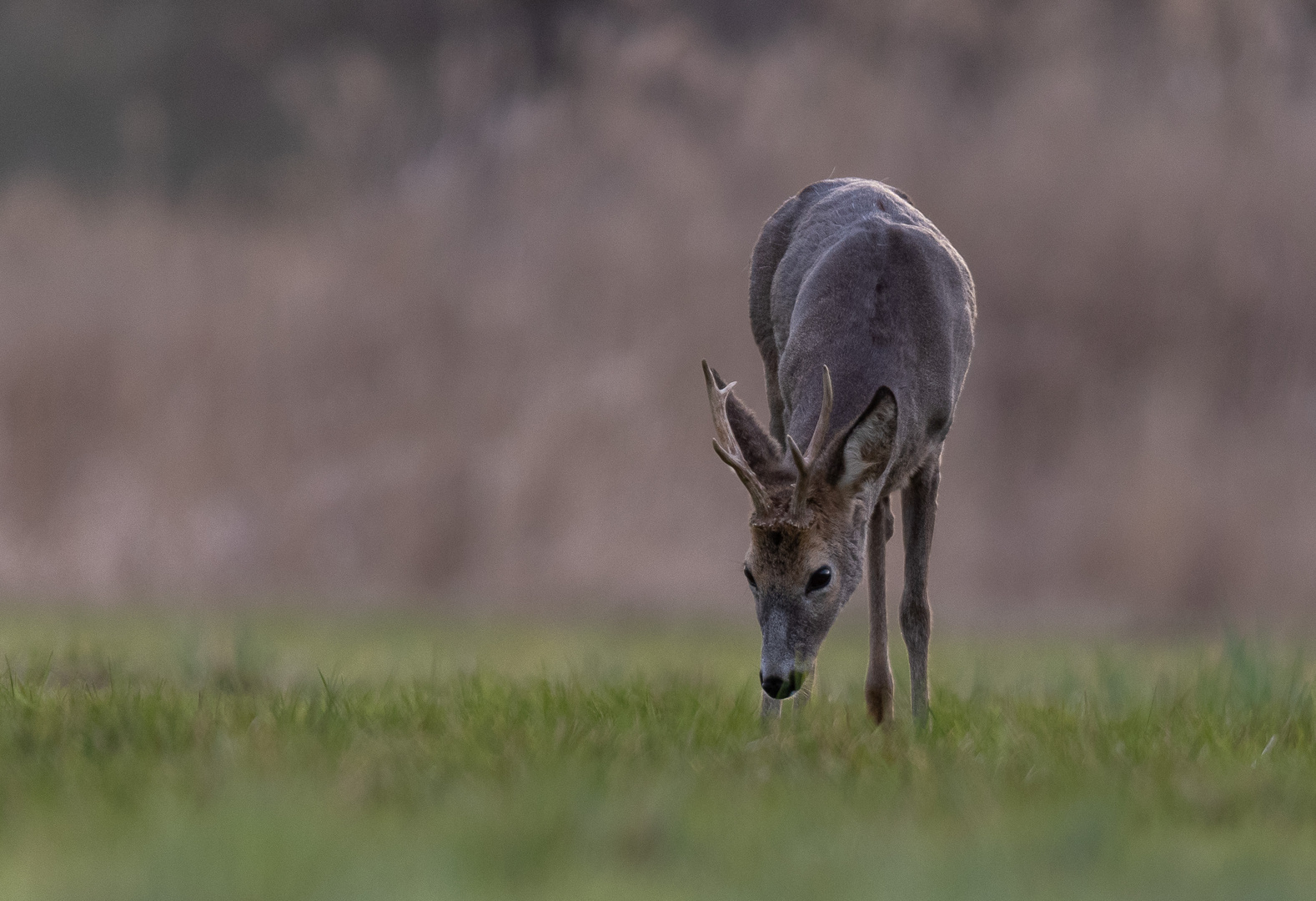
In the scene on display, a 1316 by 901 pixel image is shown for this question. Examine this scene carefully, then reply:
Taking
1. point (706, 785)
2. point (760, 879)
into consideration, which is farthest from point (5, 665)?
point (760, 879)

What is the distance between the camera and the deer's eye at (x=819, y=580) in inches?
239

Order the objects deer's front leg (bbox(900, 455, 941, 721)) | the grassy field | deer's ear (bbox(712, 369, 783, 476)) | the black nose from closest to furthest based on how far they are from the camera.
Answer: the grassy field < the black nose < deer's ear (bbox(712, 369, 783, 476)) < deer's front leg (bbox(900, 455, 941, 721))

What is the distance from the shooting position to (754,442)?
6379mm

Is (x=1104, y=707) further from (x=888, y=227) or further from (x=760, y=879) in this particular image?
(x=760, y=879)

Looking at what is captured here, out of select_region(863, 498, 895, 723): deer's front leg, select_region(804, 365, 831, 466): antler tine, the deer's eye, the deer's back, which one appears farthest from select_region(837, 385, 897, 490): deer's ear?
select_region(863, 498, 895, 723): deer's front leg

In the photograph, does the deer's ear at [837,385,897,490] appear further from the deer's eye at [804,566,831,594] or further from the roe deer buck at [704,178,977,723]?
the deer's eye at [804,566,831,594]

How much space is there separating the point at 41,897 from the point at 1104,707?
5.14 metres

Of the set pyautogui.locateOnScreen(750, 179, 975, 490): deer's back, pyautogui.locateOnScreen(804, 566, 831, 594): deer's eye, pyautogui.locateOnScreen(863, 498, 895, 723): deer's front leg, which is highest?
pyautogui.locateOnScreen(750, 179, 975, 490): deer's back

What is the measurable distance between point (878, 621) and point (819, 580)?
1.33 m

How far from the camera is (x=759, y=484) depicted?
614 cm

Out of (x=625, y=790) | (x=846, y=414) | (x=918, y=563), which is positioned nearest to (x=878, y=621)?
(x=918, y=563)

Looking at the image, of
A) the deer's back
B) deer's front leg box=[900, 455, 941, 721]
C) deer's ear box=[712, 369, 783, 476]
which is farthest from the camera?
deer's front leg box=[900, 455, 941, 721]

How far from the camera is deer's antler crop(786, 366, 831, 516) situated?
5.91 meters

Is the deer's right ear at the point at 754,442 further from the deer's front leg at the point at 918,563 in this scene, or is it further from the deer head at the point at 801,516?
the deer's front leg at the point at 918,563
